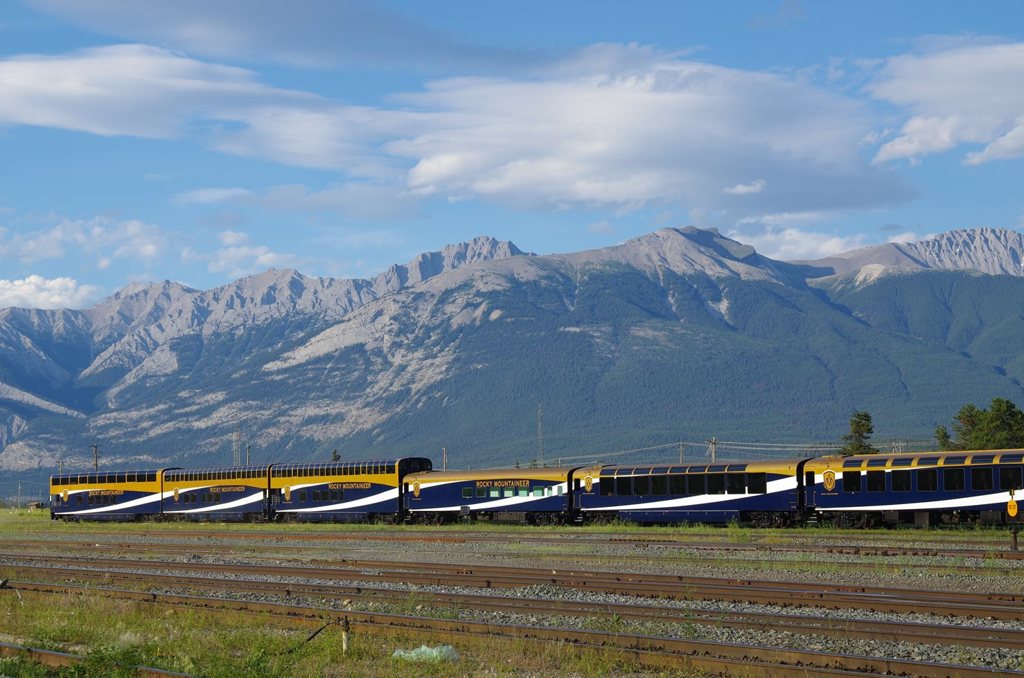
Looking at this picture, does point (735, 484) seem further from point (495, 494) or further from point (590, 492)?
point (495, 494)

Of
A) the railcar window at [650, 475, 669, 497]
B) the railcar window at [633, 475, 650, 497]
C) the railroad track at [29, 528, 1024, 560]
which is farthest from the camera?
the railcar window at [633, 475, 650, 497]

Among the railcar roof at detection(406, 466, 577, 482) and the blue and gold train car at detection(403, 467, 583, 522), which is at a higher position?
the railcar roof at detection(406, 466, 577, 482)

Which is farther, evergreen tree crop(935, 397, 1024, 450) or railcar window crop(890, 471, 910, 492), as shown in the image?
evergreen tree crop(935, 397, 1024, 450)

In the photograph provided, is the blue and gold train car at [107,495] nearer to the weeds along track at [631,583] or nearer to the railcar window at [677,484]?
the railcar window at [677,484]

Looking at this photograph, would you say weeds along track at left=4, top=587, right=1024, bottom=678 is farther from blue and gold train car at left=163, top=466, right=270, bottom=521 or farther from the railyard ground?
blue and gold train car at left=163, top=466, right=270, bottom=521

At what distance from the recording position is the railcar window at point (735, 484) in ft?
186

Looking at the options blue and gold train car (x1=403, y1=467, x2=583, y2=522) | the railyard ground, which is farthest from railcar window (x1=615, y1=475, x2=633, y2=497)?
blue and gold train car (x1=403, y1=467, x2=583, y2=522)

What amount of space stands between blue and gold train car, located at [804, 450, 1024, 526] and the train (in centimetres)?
4

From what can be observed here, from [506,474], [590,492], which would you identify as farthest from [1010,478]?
[506,474]

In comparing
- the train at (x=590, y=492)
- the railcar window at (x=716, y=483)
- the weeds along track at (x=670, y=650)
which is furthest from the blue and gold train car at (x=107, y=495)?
the weeds along track at (x=670, y=650)

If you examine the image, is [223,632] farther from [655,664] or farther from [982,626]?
[982,626]

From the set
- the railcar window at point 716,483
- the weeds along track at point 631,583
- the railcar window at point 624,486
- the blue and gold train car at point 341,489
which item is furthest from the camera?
the blue and gold train car at point 341,489

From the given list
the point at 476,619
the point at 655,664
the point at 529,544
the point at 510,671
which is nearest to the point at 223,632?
the point at 476,619

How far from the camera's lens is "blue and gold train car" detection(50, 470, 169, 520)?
87000mm
